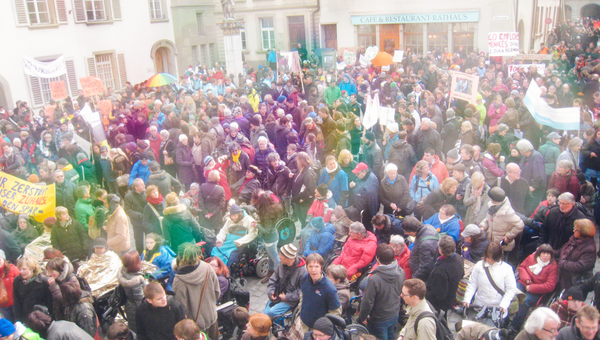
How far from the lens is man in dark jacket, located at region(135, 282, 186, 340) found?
4.68 m

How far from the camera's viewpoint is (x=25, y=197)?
297 inches

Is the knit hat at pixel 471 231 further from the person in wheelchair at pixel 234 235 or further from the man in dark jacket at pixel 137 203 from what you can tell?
the man in dark jacket at pixel 137 203

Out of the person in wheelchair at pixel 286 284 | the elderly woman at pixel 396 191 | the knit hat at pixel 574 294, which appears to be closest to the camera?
the knit hat at pixel 574 294

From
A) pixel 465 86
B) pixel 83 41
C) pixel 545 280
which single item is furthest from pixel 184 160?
pixel 83 41

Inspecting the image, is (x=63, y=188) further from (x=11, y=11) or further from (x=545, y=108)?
(x=11, y=11)

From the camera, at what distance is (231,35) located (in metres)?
19.3

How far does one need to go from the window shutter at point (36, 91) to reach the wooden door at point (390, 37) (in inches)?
720

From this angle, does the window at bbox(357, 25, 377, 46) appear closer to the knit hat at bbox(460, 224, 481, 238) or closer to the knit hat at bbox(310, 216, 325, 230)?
the knit hat at bbox(310, 216, 325, 230)

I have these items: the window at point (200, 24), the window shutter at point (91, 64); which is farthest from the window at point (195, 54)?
the window shutter at point (91, 64)

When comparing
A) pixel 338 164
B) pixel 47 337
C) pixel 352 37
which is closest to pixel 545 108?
pixel 338 164

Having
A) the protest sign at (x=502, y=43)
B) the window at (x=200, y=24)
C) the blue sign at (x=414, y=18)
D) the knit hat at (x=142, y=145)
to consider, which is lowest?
the knit hat at (x=142, y=145)

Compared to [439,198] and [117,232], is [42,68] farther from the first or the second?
[439,198]

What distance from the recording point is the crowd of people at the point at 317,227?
4.94m

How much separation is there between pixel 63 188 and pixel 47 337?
4055mm
